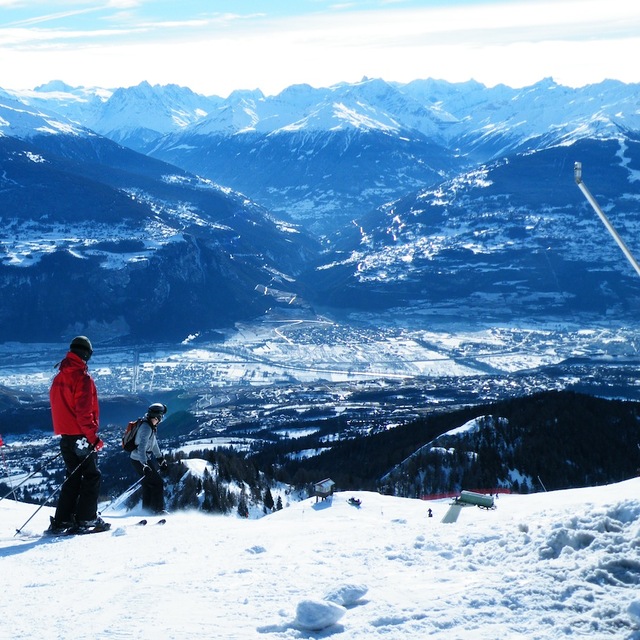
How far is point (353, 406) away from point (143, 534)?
152m

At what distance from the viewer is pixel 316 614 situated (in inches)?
449

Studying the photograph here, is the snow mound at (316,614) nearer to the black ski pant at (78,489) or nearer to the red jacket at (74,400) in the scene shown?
the red jacket at (74,400)

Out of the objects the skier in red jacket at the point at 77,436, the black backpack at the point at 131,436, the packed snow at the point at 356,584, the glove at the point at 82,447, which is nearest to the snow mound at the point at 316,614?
the packed snow at the point at 356,584

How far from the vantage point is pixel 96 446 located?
59.2ft

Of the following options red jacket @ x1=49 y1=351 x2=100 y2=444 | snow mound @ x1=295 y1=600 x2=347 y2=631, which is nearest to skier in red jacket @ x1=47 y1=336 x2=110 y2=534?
red jacket @ x1=49 y1=351 x2=100 y2=444

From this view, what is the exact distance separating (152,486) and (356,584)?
1113 cm

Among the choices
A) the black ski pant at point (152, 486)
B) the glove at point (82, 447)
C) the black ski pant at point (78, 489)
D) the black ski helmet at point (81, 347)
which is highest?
the black ski helmet at point (81, 347)

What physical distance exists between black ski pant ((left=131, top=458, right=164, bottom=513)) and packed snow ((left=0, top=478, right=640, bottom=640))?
4788mm

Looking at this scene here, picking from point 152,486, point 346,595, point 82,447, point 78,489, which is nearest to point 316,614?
point 346,595

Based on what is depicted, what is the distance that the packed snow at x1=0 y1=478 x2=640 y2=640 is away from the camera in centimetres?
1133

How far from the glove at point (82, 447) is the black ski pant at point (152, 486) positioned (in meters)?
3.58

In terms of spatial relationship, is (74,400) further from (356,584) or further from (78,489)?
(356,584)

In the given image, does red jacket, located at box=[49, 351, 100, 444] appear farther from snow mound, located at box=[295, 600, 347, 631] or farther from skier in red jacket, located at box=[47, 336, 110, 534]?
snow mound, located at box=[295, 600, 347, 631]

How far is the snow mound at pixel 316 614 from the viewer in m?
11.4
